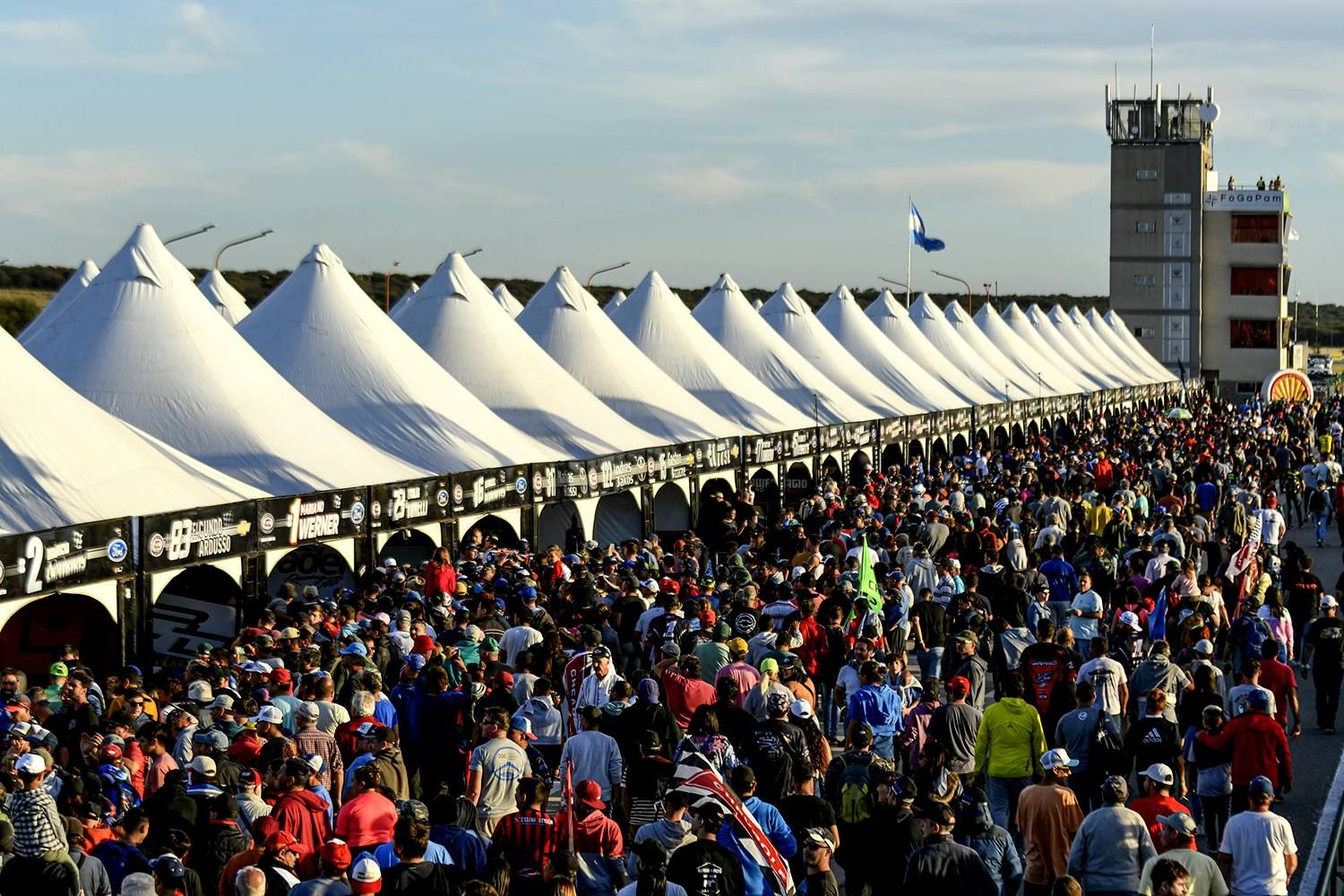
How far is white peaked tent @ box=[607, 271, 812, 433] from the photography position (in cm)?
3030

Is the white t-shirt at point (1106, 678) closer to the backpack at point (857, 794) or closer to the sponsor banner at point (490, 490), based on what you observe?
the backpack at point (857, 794)

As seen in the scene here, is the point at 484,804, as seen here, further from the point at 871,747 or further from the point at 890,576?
the point at 890,576

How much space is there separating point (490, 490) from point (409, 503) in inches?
67.3

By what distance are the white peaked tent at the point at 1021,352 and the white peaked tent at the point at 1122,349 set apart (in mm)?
12758

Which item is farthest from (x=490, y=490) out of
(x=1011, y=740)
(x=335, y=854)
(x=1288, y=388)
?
(x=1288, y=388)

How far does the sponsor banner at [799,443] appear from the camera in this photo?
28.2 m

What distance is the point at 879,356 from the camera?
4088 cm

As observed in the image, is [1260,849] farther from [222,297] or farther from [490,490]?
[222,297]

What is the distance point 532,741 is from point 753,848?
3.20 m

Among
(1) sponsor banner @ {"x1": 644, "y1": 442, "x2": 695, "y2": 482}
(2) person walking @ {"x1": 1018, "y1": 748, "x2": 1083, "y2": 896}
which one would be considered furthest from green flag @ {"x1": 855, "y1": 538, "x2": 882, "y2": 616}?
(1) sponsor banner @ {"x1": 644, "y1": 442, "x2": 695, "y2": 482}

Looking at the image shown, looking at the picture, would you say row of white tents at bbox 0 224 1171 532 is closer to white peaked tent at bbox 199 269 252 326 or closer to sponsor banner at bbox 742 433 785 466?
white peaked tent at bbox 199 269 252 326

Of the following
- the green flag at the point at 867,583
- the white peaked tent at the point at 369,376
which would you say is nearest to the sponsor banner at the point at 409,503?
the white peaked tent at the point at 369,376

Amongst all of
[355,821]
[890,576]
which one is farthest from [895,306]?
[355,821]

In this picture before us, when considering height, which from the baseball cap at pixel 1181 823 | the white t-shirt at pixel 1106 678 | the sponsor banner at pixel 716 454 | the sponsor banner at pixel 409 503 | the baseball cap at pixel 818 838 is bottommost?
the baseball cap at pixel 818 838
